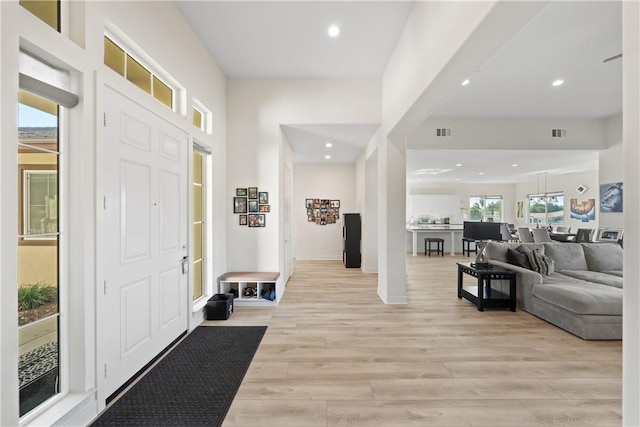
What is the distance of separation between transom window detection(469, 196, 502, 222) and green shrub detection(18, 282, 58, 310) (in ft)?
45.2

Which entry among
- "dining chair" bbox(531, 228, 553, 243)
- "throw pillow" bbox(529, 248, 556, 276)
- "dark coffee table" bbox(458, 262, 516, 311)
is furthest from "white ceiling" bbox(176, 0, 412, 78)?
"dining chair" bbox(531, 228, 553, 243)

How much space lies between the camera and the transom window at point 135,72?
2273mm

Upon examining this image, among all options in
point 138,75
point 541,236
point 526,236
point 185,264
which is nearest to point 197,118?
point 138,75

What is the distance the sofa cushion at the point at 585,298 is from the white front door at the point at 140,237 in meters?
4.53

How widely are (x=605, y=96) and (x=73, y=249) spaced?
24.5 feet

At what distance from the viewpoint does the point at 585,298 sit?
325 cm

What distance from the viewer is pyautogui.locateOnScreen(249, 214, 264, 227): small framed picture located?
4.60 metres

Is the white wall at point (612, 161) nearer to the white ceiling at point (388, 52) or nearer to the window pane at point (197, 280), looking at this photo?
the white ceiling at point (388, 52)

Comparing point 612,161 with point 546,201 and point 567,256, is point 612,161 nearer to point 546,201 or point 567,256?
point 567,256

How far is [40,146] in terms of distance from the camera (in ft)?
5.85

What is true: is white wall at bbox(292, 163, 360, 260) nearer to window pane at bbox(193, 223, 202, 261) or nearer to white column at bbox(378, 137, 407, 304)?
white column at bbox(378, 137, 407, 304)

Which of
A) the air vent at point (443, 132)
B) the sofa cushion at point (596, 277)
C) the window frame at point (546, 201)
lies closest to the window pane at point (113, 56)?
the air vent at point (443, 132)

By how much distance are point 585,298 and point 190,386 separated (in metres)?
4.25

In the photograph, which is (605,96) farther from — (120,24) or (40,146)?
(40,146)
